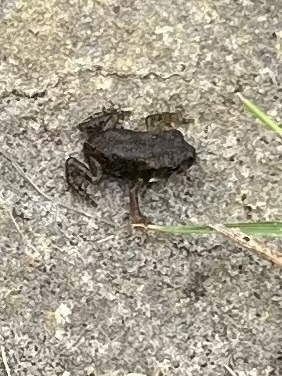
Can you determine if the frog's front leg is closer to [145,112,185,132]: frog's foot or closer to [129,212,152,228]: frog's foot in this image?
[129,212,152,228]: frog's foot

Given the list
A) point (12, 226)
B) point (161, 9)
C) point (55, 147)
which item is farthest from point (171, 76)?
point (12, 226)

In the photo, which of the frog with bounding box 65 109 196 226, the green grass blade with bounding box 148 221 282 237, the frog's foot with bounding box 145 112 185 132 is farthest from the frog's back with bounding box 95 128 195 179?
the green grass blade with bounding box 148 221 282 237

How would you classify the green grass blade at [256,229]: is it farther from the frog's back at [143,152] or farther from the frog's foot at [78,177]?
the frog's foot at [78,177]

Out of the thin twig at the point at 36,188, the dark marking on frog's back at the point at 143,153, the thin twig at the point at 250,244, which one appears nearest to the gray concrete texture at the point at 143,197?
the thin twig at the point at 36,188

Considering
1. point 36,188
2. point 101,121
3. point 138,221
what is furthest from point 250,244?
point 36,188

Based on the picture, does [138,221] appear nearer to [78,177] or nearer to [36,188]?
[78,177]

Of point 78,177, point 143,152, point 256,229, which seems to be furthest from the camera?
point 78,177

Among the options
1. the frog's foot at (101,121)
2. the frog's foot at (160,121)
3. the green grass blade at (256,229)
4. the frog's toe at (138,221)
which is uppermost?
the frog's foot at (101,121)
